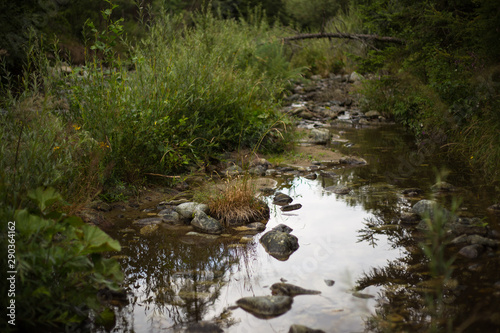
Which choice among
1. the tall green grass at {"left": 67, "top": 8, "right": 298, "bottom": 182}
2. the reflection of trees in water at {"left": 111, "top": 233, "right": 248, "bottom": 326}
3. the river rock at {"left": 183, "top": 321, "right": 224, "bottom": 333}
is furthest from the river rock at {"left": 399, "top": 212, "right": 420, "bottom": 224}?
the river rock at {"left": 183, "top": 321, "right": 224, "bottom": 333}

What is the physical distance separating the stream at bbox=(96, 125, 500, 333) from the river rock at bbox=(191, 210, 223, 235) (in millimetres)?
146

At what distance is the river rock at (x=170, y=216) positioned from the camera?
3785mm

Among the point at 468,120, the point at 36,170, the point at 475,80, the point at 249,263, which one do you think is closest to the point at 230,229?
the point at 249,263

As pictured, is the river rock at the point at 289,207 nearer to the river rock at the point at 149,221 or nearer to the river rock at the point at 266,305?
the river rock at the point at 149,221

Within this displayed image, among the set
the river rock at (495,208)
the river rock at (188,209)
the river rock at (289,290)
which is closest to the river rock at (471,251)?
the river rock at (495,208)

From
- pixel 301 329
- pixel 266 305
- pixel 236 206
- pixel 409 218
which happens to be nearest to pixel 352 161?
pixel 409 218

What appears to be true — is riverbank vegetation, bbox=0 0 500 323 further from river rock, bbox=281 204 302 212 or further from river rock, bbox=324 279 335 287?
river rock, bbox=324 279 335 287

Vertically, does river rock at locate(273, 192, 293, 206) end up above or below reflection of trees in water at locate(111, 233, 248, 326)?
above

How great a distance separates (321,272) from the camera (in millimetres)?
2832

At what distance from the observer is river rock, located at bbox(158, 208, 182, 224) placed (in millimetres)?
3785

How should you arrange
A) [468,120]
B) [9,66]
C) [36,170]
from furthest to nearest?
[9,66]
[468,120]
[36,170]

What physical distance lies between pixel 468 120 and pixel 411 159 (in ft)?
2.94

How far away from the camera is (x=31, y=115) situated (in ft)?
8.46

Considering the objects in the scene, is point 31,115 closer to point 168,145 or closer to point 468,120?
point 168,145
